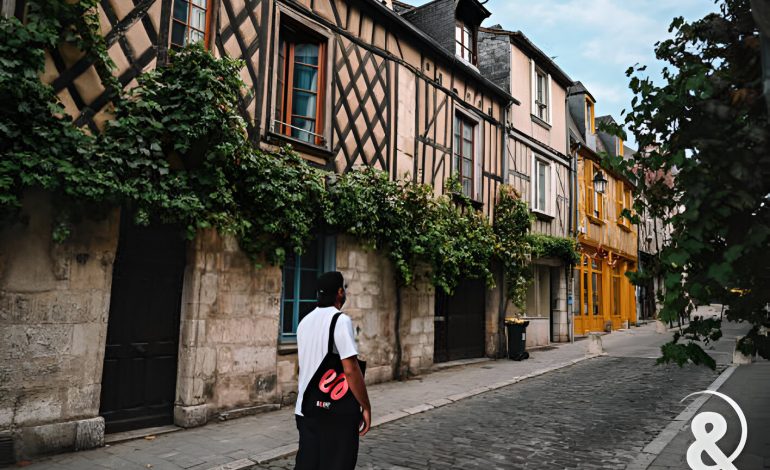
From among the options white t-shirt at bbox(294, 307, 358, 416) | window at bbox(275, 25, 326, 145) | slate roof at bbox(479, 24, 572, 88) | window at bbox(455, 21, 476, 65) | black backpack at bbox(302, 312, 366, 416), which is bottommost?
black backpack at bbox(302, 312, 366, 416)

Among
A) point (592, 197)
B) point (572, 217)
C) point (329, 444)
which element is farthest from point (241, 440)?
point (592, 197)

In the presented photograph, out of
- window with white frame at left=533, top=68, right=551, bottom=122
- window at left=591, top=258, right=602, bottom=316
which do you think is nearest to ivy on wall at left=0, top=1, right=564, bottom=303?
window with white frame at left=533, top=68, right=551, bottom=122

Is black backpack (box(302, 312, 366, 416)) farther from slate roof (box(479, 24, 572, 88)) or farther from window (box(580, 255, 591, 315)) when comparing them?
window (box(580, 255, 591, 315))

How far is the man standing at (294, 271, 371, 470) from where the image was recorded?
2.84 m

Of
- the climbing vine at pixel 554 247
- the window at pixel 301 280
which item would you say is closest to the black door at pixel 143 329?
the window at pixel 301 280

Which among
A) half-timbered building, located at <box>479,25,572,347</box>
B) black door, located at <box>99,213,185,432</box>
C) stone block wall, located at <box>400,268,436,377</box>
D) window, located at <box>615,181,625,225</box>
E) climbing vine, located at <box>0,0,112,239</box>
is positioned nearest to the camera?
climbing vine, located at <box>0,0,112,239</box>

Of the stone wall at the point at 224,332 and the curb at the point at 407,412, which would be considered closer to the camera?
the curb at the point at 407,412

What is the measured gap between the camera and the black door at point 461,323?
10.3 meters

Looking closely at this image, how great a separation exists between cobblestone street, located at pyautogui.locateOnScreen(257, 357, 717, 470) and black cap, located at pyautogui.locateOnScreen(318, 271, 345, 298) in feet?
6.81

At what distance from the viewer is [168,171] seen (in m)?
5.24

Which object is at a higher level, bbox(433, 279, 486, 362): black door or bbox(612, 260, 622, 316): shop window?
bbox(612, 260, 622, 316): shop window

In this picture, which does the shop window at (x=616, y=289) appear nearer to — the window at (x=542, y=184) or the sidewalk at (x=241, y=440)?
the window at (x=542, y=184)

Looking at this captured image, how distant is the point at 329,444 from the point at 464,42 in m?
10.3
